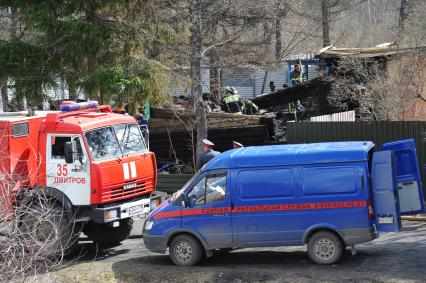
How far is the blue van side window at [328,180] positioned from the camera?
10797 mm

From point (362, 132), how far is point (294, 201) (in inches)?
250

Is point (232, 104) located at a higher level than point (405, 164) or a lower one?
higher

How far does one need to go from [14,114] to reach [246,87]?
82.8ft

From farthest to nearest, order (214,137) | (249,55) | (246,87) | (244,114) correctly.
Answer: (246,87), (249,55), (244,114), (214,137)

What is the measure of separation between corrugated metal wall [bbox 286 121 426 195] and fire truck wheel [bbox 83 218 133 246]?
5.59 metres

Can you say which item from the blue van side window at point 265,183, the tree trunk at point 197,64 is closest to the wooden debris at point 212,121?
the tree trunk at point 197,64

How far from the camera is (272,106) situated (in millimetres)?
22781

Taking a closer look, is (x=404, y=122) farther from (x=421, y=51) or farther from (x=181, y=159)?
(x=181, y=159)

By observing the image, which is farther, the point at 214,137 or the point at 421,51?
the point at 214,137

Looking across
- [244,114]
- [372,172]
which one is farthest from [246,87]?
[372,172]

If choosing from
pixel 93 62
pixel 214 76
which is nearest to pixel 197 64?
pixel 93 62

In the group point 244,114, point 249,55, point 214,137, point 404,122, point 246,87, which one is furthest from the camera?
point 246,87

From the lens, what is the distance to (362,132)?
16719 mm

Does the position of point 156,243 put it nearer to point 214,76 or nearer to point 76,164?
point 76,164
